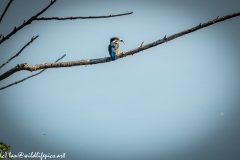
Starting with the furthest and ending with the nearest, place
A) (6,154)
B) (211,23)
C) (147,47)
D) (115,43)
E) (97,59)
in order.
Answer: (115,43)
(97,59)
(147,47)
(6,154)
(211,23)

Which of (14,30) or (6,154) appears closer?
(14,30)

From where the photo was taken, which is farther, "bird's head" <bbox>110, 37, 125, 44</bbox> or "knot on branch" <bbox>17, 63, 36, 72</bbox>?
"bird's head" <bbox>110, 37, 125, 44</bbox>

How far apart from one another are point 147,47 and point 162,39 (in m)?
0.15

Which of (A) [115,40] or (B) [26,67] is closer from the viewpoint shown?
(B) [26,67]

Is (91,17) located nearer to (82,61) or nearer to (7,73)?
(82,61)

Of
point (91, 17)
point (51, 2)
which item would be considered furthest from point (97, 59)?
point (51, 2)

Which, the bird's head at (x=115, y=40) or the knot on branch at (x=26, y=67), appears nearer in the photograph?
the knot on branch at (x=26, y=67)

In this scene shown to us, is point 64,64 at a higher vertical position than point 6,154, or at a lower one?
higher

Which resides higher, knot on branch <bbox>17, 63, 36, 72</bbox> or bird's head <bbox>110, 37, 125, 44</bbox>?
bird's head <bbox>110, 37, 125, 44</bbox>

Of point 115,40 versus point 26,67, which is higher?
point 115,40

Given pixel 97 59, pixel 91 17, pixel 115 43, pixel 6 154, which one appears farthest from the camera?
pixel 115 43

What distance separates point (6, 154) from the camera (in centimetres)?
184

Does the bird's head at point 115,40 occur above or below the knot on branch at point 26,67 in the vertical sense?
above

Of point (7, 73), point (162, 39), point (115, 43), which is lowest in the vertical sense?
point (7, 73)
